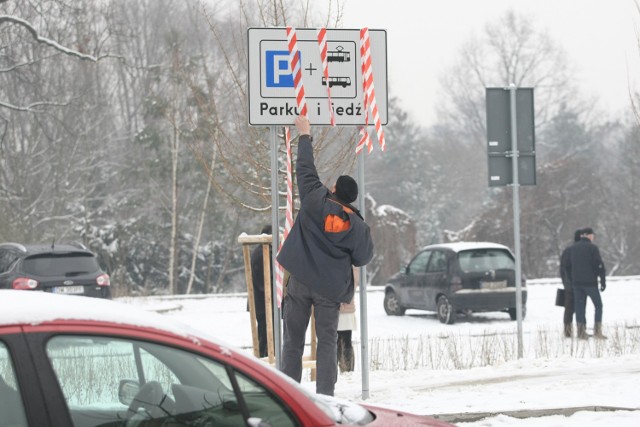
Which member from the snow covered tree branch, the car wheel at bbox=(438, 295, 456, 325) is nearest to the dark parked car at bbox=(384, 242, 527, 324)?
the car wheel at bbox=(438, 295, 456, 325)

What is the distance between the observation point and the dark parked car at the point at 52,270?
57.3 feet

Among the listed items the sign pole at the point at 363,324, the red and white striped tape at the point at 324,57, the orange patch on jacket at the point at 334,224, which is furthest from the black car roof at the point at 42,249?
the orange patch on jacket at the point at 334,224

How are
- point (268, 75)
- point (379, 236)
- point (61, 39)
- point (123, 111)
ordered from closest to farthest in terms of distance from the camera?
point (268, 75) < point (61, 39) < point (379, 236) < point (123, 111)

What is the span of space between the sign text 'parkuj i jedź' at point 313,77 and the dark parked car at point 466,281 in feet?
36.3

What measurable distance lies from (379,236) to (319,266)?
102ft

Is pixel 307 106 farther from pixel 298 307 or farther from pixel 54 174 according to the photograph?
pixel 54 174

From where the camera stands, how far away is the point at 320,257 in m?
7.83

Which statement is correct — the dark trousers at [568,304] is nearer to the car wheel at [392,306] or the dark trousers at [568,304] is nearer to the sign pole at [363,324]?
the car wheel at [392,306]

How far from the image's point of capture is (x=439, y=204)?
7169cm

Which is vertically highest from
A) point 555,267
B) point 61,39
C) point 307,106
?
point 61,39

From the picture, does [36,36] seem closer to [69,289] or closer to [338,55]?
[69,289]

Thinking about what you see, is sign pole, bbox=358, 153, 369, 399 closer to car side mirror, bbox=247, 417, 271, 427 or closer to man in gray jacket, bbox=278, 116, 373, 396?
man in gray jacket, bbox=278, 116, 373, 396

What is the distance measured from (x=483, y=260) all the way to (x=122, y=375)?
55.7ft

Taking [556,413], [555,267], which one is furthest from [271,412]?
[555,267]
